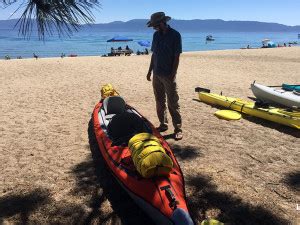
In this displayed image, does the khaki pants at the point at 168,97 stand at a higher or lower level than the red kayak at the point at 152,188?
higher

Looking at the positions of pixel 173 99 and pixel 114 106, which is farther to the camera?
pixel 114 106

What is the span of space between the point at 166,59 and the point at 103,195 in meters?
3.39

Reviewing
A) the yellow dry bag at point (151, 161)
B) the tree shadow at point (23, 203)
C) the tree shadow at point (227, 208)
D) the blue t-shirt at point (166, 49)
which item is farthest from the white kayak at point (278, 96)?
the tree shadow at point (23, 203)

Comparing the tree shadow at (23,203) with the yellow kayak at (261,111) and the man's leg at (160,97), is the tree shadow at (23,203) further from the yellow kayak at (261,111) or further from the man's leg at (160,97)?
the yellow kayak at (261,111)

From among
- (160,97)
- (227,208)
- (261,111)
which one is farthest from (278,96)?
(227,208)

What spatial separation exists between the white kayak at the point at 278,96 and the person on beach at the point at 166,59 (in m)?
4.52

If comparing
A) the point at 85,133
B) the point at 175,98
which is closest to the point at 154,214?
the point at 175,98

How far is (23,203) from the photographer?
491 cm

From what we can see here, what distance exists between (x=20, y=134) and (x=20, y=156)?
1.57 metres

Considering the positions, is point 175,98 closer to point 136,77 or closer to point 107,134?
point 107,134

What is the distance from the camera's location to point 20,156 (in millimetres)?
6754

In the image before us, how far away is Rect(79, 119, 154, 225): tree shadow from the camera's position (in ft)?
14.9

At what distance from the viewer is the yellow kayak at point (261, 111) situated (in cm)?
818

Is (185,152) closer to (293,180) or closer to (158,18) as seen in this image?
(293,180)
